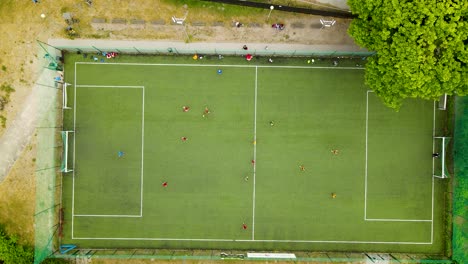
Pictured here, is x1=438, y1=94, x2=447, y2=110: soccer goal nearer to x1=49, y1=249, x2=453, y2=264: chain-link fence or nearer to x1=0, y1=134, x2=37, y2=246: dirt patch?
x1=49, y1=249, x2=453, y2=264: chain-link fence

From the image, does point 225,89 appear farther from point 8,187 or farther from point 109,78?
point 8,187

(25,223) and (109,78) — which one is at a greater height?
(109,78)

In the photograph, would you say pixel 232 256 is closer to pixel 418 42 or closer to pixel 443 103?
pixel 418 42

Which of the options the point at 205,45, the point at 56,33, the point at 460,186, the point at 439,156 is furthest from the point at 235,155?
the point at 460,186

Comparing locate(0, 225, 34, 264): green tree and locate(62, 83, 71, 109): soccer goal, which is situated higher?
locate(62, 83, 71, 109): soccer goal

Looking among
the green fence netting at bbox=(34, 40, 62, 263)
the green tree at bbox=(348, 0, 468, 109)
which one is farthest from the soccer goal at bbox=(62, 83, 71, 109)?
the green tree at bbox=(348, 0, 468, 109)

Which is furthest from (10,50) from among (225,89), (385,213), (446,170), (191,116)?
(446,170)
